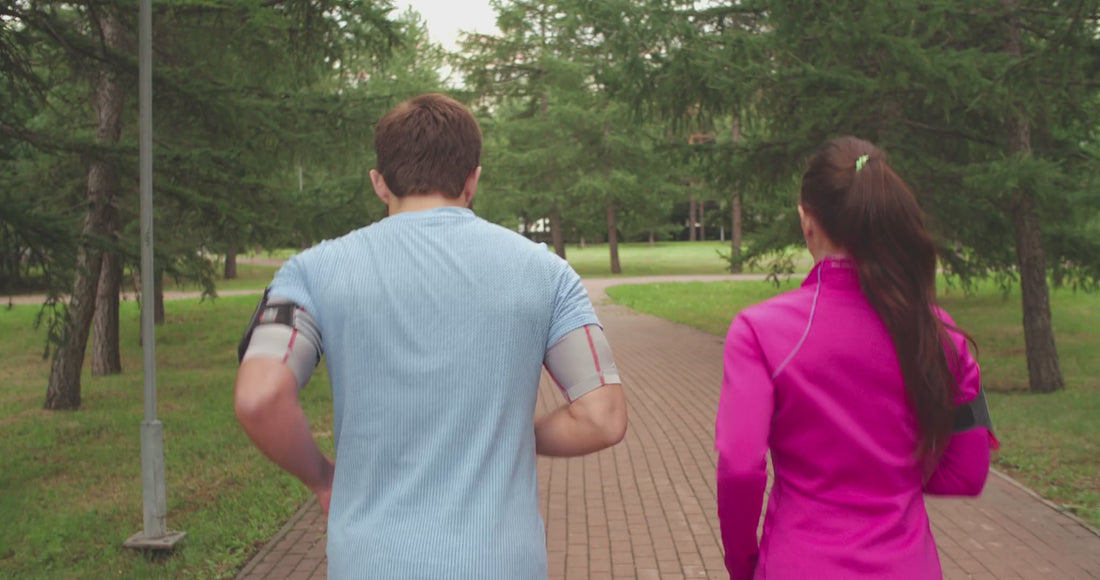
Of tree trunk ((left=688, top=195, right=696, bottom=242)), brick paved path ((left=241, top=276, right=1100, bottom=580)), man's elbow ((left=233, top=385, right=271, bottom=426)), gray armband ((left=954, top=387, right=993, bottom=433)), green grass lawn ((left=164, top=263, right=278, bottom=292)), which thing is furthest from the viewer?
tree trunk ((left=688, top=195, right=696, bottom=242))

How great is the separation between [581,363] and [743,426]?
377 millimetres

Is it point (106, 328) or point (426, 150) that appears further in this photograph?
point (106, 328)

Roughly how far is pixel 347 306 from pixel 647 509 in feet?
16.0

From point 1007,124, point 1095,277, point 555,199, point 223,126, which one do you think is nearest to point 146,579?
point 223,126

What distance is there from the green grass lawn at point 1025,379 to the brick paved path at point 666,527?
0.51m

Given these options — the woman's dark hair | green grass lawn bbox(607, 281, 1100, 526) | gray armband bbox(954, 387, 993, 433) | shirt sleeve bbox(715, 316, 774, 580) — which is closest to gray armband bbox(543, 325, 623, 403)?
shirt sleeve bbox(715, 316, 774, 580)

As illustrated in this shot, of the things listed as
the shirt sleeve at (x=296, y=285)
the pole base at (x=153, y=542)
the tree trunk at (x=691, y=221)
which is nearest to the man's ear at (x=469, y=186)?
the shirt sleeve at (x=296, y=285)

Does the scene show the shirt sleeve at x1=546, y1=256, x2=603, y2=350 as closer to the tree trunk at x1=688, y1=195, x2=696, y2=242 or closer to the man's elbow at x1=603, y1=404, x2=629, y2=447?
the man's elbow at x1=603, y1=404, x2=629, y2=447

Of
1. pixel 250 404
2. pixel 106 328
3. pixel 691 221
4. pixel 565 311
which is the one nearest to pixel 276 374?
pixel 250 404

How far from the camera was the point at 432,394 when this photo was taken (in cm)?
190

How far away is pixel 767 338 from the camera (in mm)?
2133

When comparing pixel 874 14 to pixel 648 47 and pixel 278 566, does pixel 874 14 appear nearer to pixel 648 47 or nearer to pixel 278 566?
pixel 648 47

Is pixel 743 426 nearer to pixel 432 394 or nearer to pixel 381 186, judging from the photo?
pixel 432 394

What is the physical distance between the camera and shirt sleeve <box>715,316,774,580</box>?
211cm
